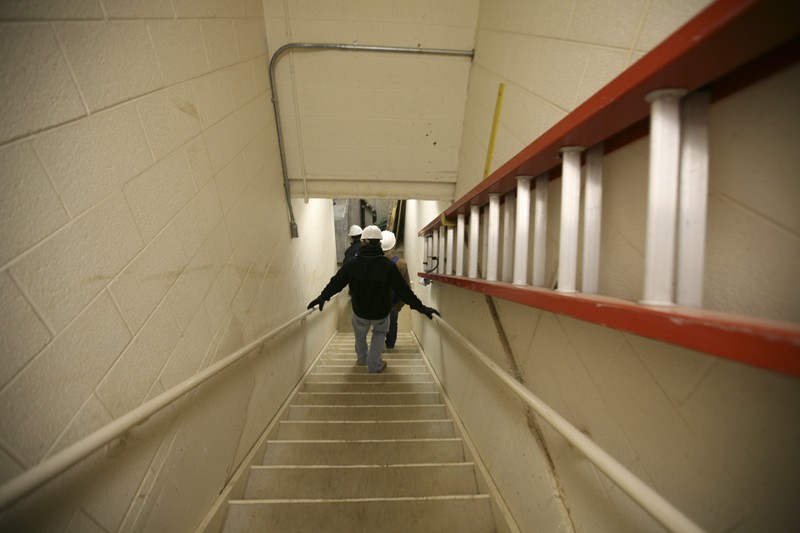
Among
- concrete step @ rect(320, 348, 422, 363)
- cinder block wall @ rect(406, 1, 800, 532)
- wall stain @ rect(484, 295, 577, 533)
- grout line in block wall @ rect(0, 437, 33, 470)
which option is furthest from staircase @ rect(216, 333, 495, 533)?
grout line in block wall @ rect(0, 437, 33, 470)

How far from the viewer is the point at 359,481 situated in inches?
63.1

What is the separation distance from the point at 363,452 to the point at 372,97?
2.50 m

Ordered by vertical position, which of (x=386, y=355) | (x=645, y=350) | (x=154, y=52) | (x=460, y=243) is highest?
(x=154, y=52)

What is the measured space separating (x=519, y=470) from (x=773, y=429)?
96cm

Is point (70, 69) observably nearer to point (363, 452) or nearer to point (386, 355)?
point (363, 452)

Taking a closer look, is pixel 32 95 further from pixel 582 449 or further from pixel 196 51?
pixel 582 449

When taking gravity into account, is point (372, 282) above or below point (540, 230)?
below

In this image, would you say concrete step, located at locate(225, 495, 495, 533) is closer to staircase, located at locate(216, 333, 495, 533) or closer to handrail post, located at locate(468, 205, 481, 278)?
staircase, located at locate(216, 333, 495, 533)

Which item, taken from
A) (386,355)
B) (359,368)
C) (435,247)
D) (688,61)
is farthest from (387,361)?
(688,61)

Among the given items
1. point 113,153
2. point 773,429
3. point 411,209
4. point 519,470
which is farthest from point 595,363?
point 411,209

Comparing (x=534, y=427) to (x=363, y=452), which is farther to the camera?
(x=363, y=452)

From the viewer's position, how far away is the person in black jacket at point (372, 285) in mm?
2543

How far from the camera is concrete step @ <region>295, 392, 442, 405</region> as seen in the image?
2.44 metres

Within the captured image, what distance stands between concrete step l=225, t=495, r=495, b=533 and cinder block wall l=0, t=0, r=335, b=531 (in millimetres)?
232
